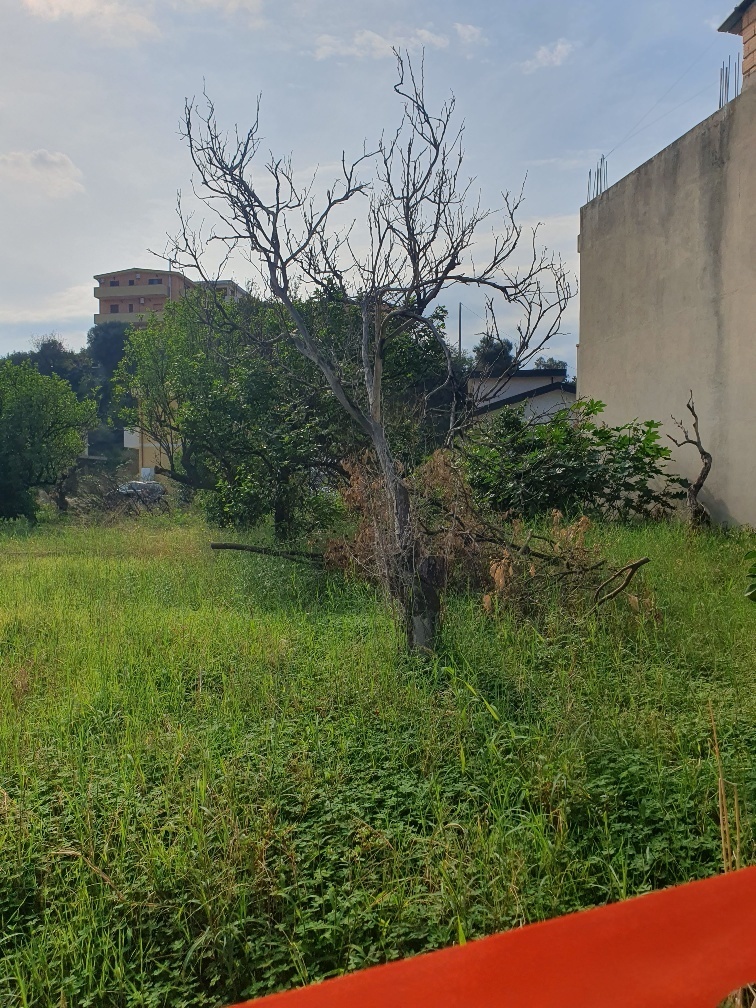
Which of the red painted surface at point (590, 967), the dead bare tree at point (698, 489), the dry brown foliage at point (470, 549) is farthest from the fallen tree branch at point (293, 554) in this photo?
the red painted surface at point (590, 967)

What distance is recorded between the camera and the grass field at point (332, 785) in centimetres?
240

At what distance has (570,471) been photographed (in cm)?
904

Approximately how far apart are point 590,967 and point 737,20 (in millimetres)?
10725

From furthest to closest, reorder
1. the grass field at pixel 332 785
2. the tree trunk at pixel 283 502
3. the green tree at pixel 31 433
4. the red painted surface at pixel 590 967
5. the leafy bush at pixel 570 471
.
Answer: the green tree at pixel 31 433 < the tree trunk at pixel 283 502 < the leafy bush at pixel 570 471 < the grass field at pixel 332 785 < the red painted surface at pixel 590 967

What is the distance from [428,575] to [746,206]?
625 cm

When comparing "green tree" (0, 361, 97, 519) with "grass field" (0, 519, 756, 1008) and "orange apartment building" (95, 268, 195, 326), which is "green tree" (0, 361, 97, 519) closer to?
"grass field" (0, 519, 756, 1008)

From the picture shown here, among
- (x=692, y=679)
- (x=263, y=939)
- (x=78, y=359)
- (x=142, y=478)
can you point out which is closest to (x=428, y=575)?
(x=692, y=679)

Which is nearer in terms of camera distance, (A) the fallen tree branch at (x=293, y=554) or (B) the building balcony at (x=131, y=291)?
(A) the fallen tree branch at (x=293, y=554)

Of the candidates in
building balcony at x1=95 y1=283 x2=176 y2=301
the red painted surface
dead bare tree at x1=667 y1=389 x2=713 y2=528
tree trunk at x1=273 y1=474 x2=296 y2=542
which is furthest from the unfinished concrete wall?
building balcony at x1=95 y1=283 x2=176 y2=301

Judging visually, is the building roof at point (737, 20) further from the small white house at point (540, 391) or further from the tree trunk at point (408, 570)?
the tree trunk at point (408, 570)

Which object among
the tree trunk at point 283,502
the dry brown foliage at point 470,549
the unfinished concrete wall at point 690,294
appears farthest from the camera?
the tree trunk at point 283,502

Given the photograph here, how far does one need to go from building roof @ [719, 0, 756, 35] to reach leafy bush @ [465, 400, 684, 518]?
474 cm

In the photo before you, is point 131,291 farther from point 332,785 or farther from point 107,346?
point 332,785

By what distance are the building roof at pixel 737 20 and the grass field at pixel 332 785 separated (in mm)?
7221
